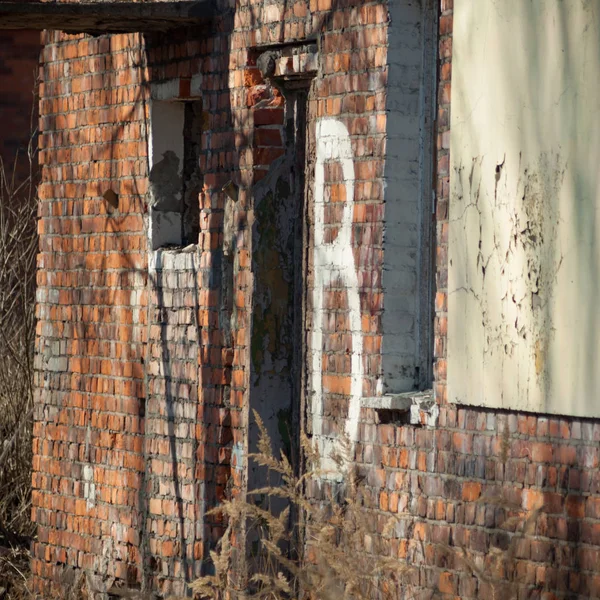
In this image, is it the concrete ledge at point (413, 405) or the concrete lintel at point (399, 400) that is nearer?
the concrete ledge at point (413, 405)

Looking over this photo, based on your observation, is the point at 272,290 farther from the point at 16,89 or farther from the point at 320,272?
the point at 16,89

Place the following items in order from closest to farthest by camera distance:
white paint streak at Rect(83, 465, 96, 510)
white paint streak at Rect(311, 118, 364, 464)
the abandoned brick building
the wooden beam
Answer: the abandoned brick building
white paint streak at Rect(311, 118, 364, 464)
the wooden beam
white paint streak at Rect(83, 465, 96, 510)

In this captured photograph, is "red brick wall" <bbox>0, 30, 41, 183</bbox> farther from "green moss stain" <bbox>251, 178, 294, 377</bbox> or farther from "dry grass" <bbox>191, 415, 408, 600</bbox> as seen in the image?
"dry grass" <bbox>191, 415, 408, 600</bbox>

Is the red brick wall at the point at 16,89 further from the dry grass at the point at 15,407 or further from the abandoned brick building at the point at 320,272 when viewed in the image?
the abandoned brick building at the point at 320,272

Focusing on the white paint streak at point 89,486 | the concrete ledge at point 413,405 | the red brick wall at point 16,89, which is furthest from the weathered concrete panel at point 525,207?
the red brick wall at point 16,89

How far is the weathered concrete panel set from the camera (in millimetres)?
5359

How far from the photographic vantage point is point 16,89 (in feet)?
47.1

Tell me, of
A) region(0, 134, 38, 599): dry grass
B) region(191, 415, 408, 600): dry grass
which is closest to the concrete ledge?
region(191, 415, 408, 600): dry grass

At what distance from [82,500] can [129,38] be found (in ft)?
8.35

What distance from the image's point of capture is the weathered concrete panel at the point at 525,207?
5.36 m

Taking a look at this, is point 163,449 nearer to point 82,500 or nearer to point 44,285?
point 82,500

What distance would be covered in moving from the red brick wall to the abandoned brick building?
5443mm

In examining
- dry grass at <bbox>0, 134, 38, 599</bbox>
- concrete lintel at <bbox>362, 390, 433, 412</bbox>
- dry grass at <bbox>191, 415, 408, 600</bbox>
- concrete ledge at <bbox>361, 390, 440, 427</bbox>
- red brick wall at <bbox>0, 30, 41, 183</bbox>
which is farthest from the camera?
red brick wall at <bbox>0, 30, 41, 183</bbox>

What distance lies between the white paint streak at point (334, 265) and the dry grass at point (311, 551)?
29 centimetres
